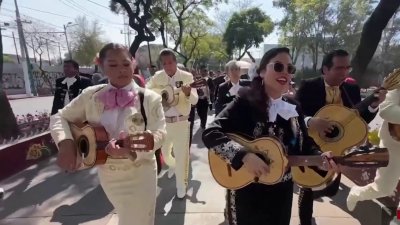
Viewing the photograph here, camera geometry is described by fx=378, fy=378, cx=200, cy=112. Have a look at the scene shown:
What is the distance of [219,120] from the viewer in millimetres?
2225

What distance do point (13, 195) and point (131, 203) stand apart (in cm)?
312

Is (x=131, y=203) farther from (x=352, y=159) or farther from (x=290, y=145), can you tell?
(x=352, y=159)

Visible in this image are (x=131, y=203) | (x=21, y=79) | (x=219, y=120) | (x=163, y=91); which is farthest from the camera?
(x=21, y=79)

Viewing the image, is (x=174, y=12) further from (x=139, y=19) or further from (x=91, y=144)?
(x=91, y=144)

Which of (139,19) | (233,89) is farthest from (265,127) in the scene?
(139,19)

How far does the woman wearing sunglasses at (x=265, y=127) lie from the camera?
2.20 meters

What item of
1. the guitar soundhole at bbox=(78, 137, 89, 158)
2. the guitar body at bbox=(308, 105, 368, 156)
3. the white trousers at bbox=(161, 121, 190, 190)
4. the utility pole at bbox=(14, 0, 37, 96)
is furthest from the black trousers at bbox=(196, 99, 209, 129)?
the utility pole at bbox=(14, 0, 37, 96)

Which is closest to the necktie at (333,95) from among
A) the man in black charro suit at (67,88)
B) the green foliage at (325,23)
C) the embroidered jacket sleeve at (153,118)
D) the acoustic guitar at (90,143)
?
the embroidered jacket sleeve at (153,118)

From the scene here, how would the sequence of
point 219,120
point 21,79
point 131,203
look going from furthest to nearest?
point 21,79 < point 131,203 < point 219,120

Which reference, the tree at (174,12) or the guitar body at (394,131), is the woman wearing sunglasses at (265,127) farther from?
the tree at (174,12)

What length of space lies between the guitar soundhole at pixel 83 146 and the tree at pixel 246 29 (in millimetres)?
38588

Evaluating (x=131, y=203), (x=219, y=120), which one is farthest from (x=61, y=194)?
(x=219, y=120)

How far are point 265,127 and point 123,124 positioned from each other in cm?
91

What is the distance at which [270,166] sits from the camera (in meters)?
2.06
